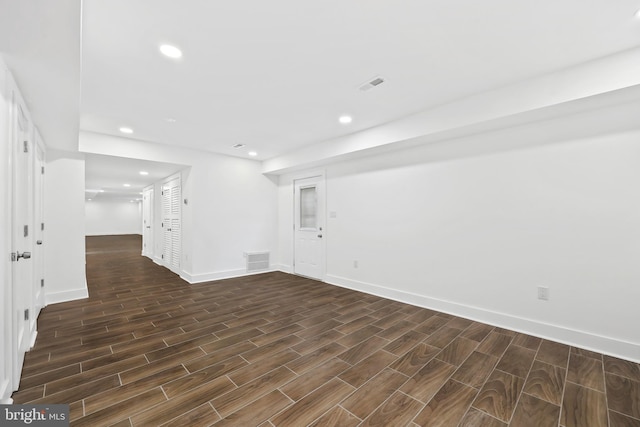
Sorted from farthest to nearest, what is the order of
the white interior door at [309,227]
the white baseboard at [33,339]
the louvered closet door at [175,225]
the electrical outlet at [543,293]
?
the louvered closet door at [175,225] < the white interior door at [309,227] < the electrical outlet at [543,293] < the white baseboard at [33,339]

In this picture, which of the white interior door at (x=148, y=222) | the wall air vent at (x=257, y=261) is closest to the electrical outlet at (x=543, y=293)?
the wall air vent at (x=257, y=261)

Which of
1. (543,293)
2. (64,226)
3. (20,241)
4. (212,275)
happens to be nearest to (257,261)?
(212,275)

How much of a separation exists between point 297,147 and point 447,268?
10.6 ft

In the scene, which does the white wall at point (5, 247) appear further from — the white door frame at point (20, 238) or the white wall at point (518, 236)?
the white wall at point (518, 236)

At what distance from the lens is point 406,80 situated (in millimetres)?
2549

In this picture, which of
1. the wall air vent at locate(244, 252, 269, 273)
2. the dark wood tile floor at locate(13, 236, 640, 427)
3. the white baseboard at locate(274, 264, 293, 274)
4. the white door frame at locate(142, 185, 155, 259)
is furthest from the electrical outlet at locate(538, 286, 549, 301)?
the white door frame at locate(142, 185, 155, 259)

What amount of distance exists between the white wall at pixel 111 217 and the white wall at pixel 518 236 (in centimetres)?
1664

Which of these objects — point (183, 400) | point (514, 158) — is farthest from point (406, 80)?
point (183, 400)

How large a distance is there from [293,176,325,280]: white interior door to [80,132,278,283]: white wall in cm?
76

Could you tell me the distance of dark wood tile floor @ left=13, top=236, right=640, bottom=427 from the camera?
1.67 m

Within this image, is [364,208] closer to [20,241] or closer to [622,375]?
[622,375]

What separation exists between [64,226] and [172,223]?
210 centimetres

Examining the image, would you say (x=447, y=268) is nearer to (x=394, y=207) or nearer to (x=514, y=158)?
(x=394, y=207)

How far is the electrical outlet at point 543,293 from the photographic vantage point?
9.05 feet
